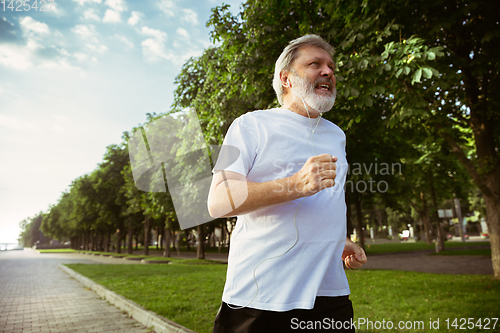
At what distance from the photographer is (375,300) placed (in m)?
7.07

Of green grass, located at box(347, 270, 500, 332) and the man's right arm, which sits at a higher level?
the man's right arm

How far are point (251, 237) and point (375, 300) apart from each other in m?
6.68

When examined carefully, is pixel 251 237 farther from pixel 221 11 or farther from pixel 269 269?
pixel 221 11

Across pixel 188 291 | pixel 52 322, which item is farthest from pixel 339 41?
pixel 52 322

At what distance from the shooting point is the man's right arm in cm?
127

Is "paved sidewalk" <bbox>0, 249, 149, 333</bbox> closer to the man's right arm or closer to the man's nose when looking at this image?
the man's right arm

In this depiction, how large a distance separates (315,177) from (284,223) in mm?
241

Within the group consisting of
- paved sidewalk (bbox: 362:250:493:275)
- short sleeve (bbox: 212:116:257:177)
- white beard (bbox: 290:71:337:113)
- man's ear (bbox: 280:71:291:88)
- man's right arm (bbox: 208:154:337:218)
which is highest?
man's ear (bbox: 280:71:291:88)

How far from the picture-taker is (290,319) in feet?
4.49

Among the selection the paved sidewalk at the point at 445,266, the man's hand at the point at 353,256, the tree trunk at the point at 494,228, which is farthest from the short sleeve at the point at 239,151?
the paved sidewalk at the point at 445,266

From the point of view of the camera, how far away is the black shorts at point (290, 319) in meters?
1.35

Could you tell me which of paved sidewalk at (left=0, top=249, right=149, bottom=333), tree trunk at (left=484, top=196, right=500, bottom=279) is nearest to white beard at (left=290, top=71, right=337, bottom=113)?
paved sidewalk at (left=0, top=249, right=149, bottom=333)

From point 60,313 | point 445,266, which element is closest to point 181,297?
point 60,313

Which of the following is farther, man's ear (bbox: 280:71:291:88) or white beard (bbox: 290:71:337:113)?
man's ear (bbox: 280:71:291:88)
